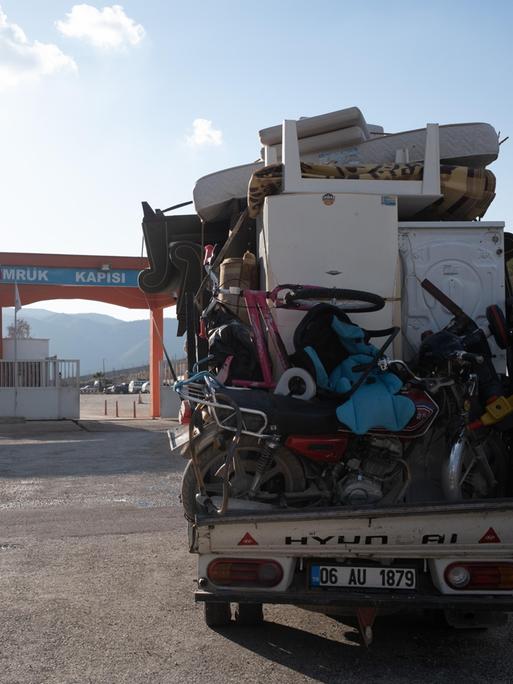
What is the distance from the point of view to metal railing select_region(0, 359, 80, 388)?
78.8ft

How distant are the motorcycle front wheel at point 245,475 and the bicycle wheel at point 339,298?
0.93m

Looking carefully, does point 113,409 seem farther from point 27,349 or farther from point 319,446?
point 319,446

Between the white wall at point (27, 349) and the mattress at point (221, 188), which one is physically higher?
the mattress at point (221, 188)

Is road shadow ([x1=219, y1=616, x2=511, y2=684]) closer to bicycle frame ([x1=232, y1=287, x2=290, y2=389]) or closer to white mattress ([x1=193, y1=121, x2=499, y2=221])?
bicycle frame ([x1=232, y1=287, x2=290, y2=389])

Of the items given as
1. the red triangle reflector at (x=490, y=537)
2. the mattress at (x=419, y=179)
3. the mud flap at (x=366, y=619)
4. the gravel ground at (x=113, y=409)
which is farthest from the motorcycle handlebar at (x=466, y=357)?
the gravel ground at (x=113, y=409)

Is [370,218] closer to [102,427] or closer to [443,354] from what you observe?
[443,354]

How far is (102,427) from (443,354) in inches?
703

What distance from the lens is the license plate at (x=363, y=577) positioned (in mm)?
4203

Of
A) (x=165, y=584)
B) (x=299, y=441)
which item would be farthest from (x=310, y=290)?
(x=165, y=584)

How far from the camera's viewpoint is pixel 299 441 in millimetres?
4406

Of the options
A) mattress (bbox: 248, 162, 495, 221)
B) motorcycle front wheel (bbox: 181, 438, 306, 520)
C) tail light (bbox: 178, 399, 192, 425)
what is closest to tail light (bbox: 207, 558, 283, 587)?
motorcycle front wheel (bbox: 181, 438, 306, 520)

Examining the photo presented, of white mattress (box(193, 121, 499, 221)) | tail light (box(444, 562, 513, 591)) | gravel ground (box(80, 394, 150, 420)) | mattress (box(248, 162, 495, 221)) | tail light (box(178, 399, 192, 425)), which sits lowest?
gravel ground (box(80, 394, 150, 420))

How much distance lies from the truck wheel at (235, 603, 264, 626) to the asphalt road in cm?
6

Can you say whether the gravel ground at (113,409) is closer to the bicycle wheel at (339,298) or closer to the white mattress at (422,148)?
the white mattress at (422,148)
